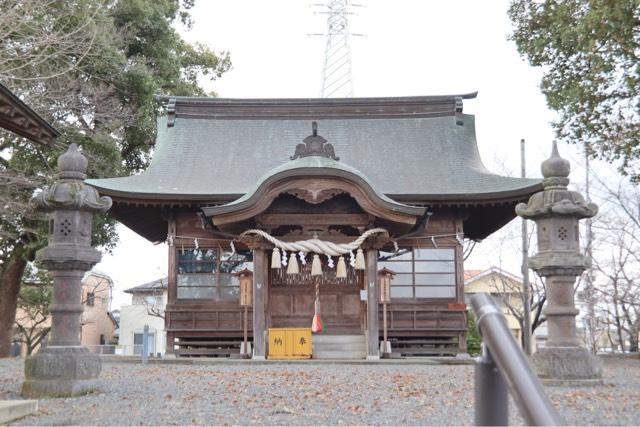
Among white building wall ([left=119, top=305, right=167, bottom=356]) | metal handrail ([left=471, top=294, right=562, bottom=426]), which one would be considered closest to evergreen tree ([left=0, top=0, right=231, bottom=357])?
metal handrail ([left=471, top=294, right=562, bottom=426])

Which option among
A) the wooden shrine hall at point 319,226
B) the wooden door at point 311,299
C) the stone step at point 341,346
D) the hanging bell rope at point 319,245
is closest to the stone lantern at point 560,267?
the wooden shrine hall at point 319,226

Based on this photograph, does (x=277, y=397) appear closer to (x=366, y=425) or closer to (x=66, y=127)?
(x=366, y=425)

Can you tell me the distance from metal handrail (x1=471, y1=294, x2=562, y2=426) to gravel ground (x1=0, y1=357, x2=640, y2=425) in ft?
13.4

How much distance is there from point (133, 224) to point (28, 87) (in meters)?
4.17

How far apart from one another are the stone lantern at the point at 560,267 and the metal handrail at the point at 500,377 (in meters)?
6.87

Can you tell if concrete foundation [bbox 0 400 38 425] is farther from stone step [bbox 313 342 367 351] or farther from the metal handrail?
stone step [bbox 313 342 367 351]

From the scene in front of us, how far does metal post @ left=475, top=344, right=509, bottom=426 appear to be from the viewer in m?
1.88

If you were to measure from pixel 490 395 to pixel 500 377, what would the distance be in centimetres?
6

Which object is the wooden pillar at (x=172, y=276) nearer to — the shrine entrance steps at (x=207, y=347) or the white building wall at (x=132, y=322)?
the shrine entrance steps at (x=207, y=347)

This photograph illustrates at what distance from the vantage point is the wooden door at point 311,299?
1497 cm

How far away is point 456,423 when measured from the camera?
5.73m

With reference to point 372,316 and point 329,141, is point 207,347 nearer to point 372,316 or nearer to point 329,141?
point 372,316

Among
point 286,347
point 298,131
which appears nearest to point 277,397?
point 286,347

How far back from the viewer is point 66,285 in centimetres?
798
